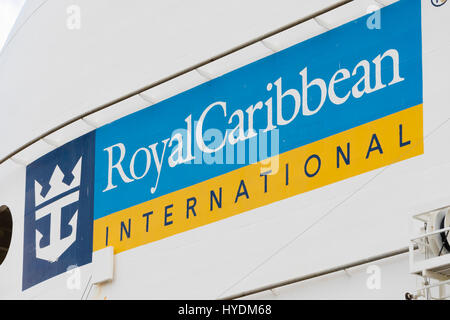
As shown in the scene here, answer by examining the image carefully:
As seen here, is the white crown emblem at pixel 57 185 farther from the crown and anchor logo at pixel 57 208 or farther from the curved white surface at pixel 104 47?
the curved white surface at pixel 104 47

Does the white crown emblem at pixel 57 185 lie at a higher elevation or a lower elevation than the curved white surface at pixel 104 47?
lower

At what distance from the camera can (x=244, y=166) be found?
23.4 feet

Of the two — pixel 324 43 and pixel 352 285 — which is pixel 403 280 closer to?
pixel 352 285

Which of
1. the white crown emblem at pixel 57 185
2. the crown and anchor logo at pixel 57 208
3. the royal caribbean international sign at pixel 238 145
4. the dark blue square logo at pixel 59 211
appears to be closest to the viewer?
the royal caribbean international sign at pixel 238 145

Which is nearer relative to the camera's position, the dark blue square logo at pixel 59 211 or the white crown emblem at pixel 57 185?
the dark blue square logo at pixel 59 211

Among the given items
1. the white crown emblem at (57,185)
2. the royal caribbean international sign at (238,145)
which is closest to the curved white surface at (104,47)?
the royal caribbean international sign at (238,145)

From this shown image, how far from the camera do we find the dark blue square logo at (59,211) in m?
8.23

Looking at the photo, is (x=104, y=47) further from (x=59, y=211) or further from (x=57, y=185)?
(x=59, y=211)

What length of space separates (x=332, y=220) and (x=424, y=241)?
1.10 m

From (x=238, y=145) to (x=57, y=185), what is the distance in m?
2.02

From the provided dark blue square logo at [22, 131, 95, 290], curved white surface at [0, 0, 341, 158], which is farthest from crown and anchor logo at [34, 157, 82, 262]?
curved white surface at [0, 0, 341, 158]

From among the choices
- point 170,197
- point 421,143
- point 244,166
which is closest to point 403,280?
point 421,143

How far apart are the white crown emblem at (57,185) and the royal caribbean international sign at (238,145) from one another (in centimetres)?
1

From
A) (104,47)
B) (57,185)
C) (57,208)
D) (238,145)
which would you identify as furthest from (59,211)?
(238,145)
